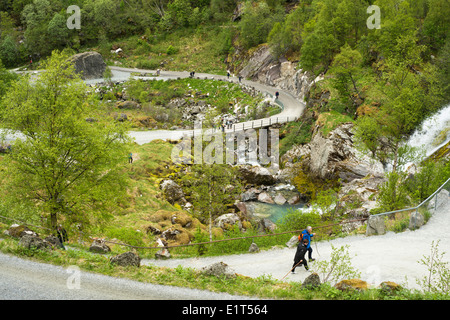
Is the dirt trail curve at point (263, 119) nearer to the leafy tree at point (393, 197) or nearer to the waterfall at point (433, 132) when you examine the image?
the waterfall at point (433, 132)

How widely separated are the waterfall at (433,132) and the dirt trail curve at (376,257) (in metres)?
12.9

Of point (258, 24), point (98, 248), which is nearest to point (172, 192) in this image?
point (98, 248)

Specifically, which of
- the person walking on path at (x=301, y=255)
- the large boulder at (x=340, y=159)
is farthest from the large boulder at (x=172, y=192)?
the person walking on path at (x=301, y=255)

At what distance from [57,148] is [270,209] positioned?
1918 cm

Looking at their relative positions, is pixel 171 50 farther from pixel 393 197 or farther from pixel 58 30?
pixel 393 197

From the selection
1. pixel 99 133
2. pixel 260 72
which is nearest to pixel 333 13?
pixel 260 72

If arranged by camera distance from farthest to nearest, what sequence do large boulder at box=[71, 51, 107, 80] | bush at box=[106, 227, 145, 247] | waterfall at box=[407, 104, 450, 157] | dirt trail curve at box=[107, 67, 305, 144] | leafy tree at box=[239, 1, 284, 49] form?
large boulder at box=[71, 51, 107, 80]
leafy tree at box=[239, 1, 284, 49]
dirt trail curve at box=[107, 67, 305, 144]
waterfall at box=[407, 104, 450, 157]
bush at box=[106, 227, 145, 247]

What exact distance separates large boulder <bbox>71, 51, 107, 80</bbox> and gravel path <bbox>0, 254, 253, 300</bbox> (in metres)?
62.1

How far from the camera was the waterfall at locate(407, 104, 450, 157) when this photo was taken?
93.9ft

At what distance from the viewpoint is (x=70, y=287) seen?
11.1 m

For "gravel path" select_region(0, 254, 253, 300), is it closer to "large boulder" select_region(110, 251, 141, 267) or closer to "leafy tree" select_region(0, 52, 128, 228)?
"large boulder" select_region(110, 251, 141, 267)

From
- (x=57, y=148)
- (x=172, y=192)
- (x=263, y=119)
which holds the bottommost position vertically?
(x=172, y=192)

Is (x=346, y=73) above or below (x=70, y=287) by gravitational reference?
above

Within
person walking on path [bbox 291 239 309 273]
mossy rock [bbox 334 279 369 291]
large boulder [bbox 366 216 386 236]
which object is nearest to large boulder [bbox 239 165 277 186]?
large boulder [bbox 366 216 386 236]
